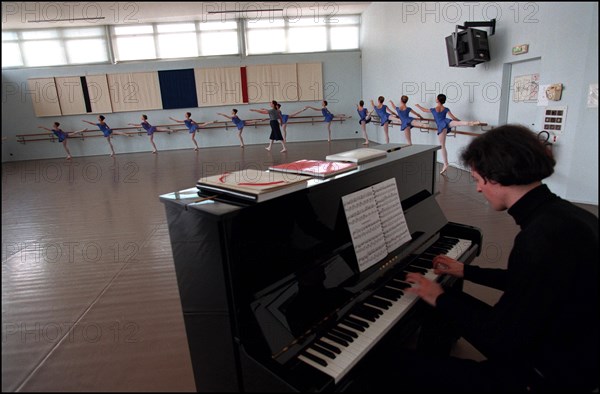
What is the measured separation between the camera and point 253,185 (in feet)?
4.11

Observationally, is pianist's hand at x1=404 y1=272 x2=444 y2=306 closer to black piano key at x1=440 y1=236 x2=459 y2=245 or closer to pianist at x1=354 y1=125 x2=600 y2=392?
pianist at x1=354 y1=125 x2=600 y2=392

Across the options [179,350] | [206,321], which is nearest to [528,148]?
[206,321]

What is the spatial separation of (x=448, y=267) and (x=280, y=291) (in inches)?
35.4

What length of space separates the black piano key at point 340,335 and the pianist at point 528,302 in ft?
0.69

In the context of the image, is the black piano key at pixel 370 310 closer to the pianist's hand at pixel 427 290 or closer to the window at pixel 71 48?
the pianist's hand at pixel 427 290

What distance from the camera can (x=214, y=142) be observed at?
13539 mm

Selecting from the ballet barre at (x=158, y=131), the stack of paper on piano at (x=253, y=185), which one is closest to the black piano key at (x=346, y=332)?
the stack of paper on piano at (x=253, y=185)

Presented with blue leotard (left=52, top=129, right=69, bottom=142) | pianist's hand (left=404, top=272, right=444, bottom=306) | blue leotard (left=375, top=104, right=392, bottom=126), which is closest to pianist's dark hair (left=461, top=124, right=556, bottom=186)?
pianist's hand (left=404, top=272, right=444, bottom=306)

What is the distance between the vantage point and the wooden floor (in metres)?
0.98

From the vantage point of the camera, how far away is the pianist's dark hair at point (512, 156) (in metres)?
1.15

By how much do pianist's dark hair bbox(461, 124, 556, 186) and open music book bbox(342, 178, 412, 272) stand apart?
1.72 ft

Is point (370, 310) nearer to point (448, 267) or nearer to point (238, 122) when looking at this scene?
point (448, 267)

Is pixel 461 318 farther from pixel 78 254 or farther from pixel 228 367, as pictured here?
pixel 78 254

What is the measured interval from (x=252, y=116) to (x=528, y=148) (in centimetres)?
1250
